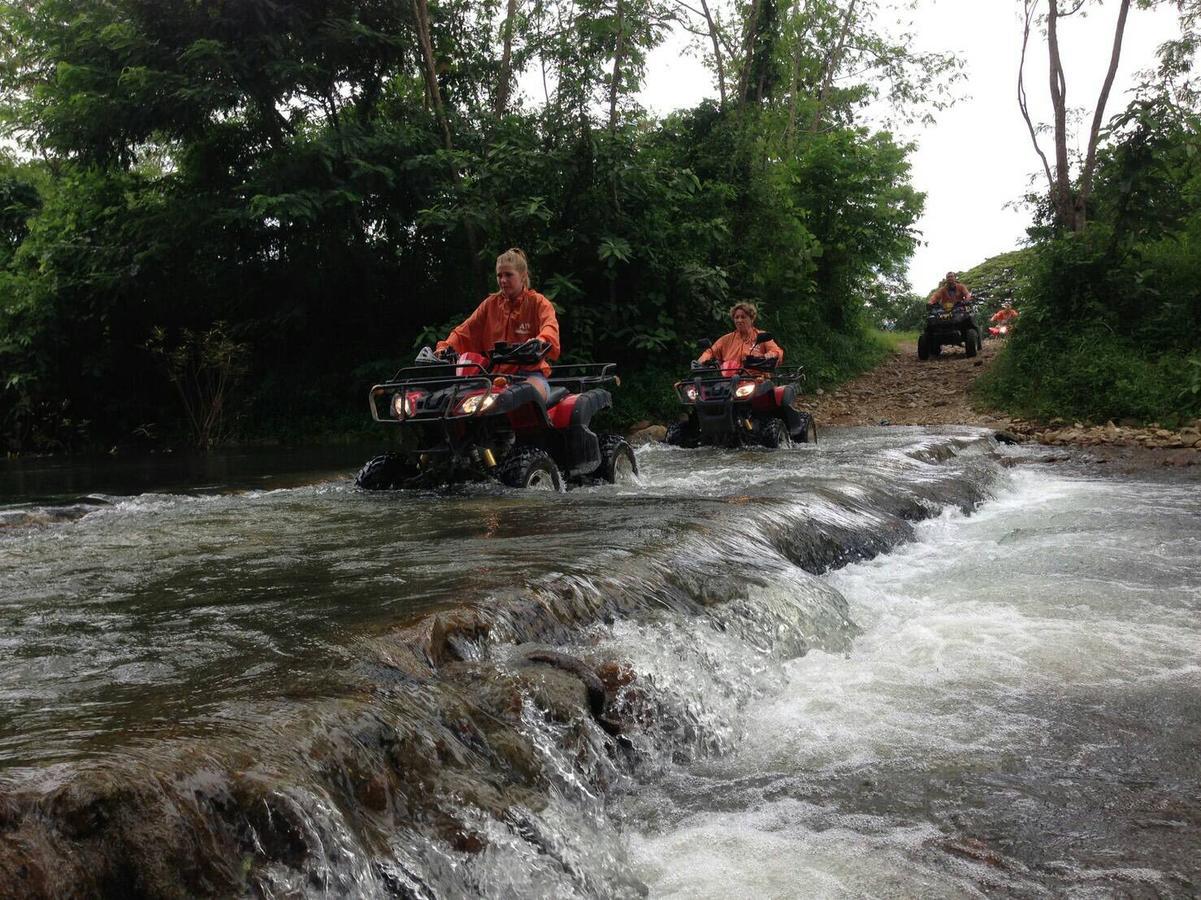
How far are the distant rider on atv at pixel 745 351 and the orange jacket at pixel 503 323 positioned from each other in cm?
392

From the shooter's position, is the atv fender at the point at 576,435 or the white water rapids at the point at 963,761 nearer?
the white water rapids at the point at 963,761

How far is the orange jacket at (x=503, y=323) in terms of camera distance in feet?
26.1

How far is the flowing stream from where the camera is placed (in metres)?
2.22

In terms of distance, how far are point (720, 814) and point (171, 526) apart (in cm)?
432

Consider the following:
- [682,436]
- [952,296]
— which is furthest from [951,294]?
[682,436]

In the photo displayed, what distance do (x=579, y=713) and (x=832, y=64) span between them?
3505cm

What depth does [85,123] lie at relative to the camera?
16.8 metres

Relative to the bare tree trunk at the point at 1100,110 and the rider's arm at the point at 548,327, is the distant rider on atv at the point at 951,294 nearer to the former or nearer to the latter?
the bare tree trunk at the point at 1100,110

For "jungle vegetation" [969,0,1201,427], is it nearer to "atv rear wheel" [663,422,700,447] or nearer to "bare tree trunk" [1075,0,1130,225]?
"bare tree trunk" [1075,0,1130,225]

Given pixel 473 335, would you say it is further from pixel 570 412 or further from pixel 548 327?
pixel 570 412

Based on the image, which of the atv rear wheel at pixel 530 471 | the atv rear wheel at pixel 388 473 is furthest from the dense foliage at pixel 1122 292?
the atv rear wheel at pixel 388 473

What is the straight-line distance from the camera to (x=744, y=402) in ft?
37.4

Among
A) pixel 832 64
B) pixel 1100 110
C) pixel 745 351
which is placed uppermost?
pixel 832 64

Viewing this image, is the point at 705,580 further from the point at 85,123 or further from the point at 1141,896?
the point at 85,123
